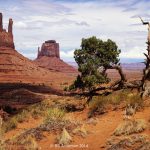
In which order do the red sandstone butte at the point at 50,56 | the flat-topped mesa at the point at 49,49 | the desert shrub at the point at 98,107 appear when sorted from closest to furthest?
the desert shrub at the point at 98,107, the red sandstone butte at the point at 50,56, the flat-topped mesa at the point at 49,49

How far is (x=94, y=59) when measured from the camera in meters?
23.0

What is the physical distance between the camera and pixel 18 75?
11250cm

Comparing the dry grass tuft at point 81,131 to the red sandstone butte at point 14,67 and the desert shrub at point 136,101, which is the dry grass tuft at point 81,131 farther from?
the red sandstone butte at point 14,67

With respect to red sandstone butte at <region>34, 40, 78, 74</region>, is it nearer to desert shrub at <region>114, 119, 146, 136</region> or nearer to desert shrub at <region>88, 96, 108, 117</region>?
desert shrub at <region>88, 96, 108, 117</region>

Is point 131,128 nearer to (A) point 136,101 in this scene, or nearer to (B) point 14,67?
(A) point 136,101

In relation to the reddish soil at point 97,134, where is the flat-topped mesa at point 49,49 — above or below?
above

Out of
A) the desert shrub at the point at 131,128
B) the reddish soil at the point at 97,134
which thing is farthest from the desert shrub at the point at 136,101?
the desert shrub at the point at 131,128

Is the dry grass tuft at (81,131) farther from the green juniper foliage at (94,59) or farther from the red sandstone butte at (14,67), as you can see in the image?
the red sandstone butte at (14,67)

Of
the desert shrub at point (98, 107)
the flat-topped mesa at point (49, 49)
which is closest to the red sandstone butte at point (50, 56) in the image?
the flat-topped mesa at point (49, 49)

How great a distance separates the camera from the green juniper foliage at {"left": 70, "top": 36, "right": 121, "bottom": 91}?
22.8m

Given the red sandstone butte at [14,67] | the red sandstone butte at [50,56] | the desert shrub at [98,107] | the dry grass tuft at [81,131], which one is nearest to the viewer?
the dry grass tuft at [81,131]

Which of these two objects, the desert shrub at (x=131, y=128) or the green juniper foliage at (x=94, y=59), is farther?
the green juniper foliage at (x=94, y=59)

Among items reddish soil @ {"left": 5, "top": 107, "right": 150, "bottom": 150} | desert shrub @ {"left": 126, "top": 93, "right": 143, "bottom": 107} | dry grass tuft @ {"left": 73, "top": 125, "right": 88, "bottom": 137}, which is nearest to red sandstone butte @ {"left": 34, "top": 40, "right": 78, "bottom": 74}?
desert shrub @ {"left": 126, "top": 93, "right": 143, "bottom": 107}

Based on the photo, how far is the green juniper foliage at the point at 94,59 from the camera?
22.8 m
